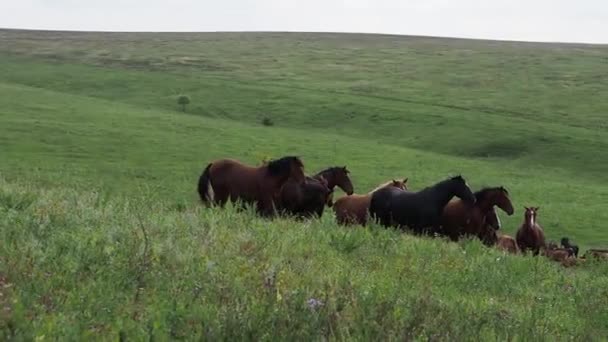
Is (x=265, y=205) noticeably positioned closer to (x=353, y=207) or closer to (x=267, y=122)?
(x=353, y=207)

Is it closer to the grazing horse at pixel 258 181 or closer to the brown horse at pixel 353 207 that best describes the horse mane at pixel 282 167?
the grazing horse at pixel 258 181

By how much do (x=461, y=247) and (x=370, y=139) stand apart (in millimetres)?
36121

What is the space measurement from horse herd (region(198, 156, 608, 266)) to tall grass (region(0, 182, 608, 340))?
506 centimetres

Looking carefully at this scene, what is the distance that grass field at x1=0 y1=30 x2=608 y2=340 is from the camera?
5629mm

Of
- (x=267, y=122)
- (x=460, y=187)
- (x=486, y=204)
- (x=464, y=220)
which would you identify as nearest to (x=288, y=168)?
(x=460, y=187)

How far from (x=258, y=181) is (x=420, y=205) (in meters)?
3.15

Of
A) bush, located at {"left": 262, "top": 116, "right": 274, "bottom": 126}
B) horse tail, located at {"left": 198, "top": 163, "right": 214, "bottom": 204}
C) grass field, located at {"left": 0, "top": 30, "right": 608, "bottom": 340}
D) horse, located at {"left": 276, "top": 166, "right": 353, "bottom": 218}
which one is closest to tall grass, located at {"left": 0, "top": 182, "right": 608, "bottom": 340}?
grass field, located at {"left": 0, "top": 30, "right": 608, "bottom": 340}

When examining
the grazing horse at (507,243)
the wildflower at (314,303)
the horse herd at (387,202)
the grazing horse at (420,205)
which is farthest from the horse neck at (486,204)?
the wildflower at (314,303)

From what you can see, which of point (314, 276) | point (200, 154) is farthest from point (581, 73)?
point (314, 276)

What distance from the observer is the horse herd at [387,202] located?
15891 millimetres

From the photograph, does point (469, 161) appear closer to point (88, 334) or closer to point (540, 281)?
point (540, 281)

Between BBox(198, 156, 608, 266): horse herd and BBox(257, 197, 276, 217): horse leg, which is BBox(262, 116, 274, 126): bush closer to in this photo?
BBox(198, 156, 608, 266): horse herd

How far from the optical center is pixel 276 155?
125 ft

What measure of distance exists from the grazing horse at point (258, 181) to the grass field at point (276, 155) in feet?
5.40
